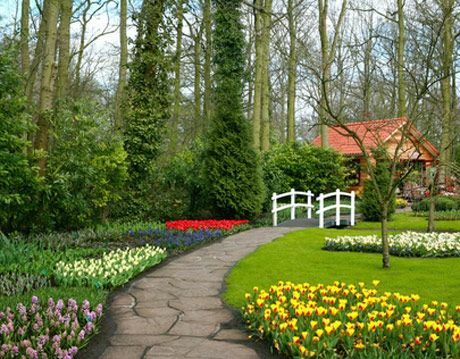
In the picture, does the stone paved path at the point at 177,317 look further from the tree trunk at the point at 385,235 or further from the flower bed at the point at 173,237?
the tree trunk at the point at 385,235

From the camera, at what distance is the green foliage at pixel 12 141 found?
946cm

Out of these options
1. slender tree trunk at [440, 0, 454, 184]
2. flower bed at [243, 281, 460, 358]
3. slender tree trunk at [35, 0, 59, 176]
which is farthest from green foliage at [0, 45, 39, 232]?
slender tree trunk at [440, 0, 454, 184]

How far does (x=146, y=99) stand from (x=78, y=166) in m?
5.21

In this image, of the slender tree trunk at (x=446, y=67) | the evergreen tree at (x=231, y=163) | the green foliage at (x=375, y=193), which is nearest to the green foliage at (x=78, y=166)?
the evergreen tree at (x=231, y=163)

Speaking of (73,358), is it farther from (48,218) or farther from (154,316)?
(48,218)

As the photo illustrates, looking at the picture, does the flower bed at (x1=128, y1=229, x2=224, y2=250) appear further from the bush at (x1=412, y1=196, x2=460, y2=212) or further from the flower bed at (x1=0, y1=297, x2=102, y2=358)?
the bush at (x1=412, y1=196, x2=460, y2=212)

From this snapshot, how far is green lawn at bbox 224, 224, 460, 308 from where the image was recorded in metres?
6.83

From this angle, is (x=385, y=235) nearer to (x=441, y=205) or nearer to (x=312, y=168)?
(x=312, y=168)

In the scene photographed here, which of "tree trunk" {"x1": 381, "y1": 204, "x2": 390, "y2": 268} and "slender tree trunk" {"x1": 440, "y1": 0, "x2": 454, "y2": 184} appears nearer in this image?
"tree trunk" {"x1": 381, "y1": 204, "x2": 390, "y2": 268}

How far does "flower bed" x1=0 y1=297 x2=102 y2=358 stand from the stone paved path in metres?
0.28

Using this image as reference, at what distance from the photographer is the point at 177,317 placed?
5.70 metres

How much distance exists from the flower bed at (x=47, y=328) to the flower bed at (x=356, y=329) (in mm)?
1588

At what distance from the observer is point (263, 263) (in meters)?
8.77

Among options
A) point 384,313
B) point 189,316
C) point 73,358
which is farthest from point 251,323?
point 73,358
